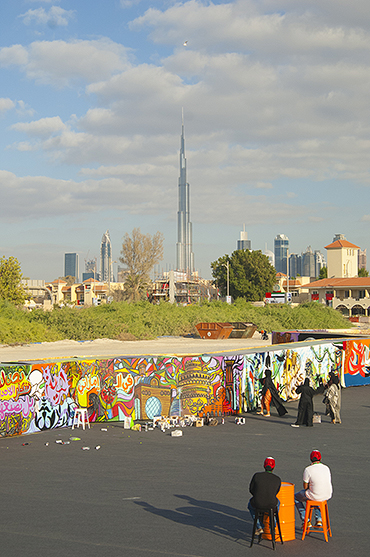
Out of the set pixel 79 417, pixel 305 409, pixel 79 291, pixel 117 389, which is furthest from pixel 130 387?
pixel 79 291

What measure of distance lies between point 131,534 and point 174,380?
922 cm

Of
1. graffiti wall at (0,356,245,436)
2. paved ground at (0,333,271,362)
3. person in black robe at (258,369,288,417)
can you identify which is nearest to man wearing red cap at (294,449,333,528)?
graffiti wall at (0,356,245,436)

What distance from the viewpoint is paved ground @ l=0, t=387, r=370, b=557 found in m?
7.65

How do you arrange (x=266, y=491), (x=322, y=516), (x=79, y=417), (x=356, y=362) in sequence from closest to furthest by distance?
(x=266, y=491)
(x=322, y=516)
(x=79, y=417)
(x=356, y=362)

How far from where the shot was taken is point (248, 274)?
104 metres

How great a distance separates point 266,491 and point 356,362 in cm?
1862

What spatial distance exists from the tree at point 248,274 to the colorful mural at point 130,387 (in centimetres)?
8231

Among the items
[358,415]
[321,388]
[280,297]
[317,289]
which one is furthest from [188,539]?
[317,289]

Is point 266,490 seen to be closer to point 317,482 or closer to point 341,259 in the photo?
point 317,482

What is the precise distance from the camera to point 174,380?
17172mm

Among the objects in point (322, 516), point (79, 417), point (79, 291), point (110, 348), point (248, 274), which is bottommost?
point (110, 348)

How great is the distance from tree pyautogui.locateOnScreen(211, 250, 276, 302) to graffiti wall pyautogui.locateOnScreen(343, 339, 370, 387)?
7641 centimetres

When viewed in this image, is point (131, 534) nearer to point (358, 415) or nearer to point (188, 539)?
point (188, 539)

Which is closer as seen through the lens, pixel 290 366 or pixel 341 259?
pixel 290 366
